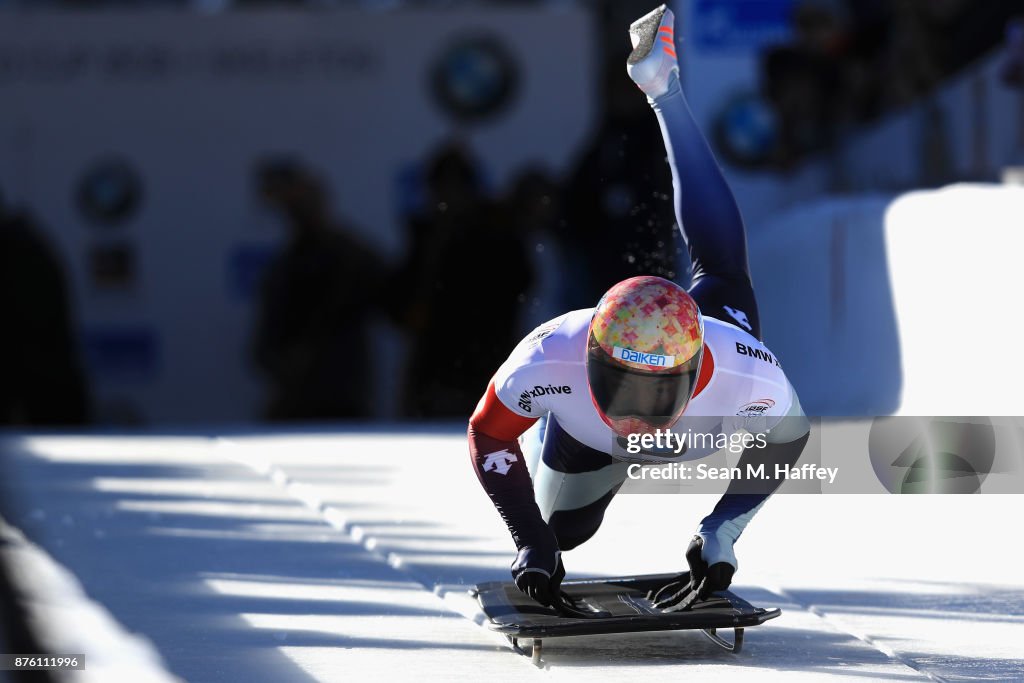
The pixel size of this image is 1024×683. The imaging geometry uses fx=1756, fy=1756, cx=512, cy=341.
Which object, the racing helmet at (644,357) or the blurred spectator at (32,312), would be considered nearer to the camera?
the racing helmet at (644,357)

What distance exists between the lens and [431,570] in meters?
5.57

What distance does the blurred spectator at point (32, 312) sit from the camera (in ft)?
36.8

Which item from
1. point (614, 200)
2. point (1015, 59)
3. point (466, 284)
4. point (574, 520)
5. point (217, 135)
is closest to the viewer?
point (574, 520)

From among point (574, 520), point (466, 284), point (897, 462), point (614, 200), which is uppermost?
point (614, 200)

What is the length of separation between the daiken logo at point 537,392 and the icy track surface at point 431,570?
2.03 ft

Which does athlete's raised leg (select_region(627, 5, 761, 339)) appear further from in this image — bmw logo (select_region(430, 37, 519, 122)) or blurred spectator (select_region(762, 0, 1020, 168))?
bmw logo (select_region(430, 37, 519, 122))

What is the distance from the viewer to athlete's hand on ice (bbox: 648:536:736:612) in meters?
4.33

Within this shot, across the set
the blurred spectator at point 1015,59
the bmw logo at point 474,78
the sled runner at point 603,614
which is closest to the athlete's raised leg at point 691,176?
the sled runner at point 603,614

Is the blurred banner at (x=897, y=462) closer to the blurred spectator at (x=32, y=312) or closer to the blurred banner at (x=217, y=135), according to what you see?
the blurred spectator at (x=32, y=312)

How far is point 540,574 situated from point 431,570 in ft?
4.33

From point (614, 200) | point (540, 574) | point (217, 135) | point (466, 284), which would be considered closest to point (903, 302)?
point (614, 200)

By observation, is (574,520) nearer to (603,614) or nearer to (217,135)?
(603,614)

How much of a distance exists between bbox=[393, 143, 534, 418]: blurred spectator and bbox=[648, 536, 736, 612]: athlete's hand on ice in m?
5.29

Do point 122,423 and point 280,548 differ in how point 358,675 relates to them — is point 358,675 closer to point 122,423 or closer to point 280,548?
point 280,548
